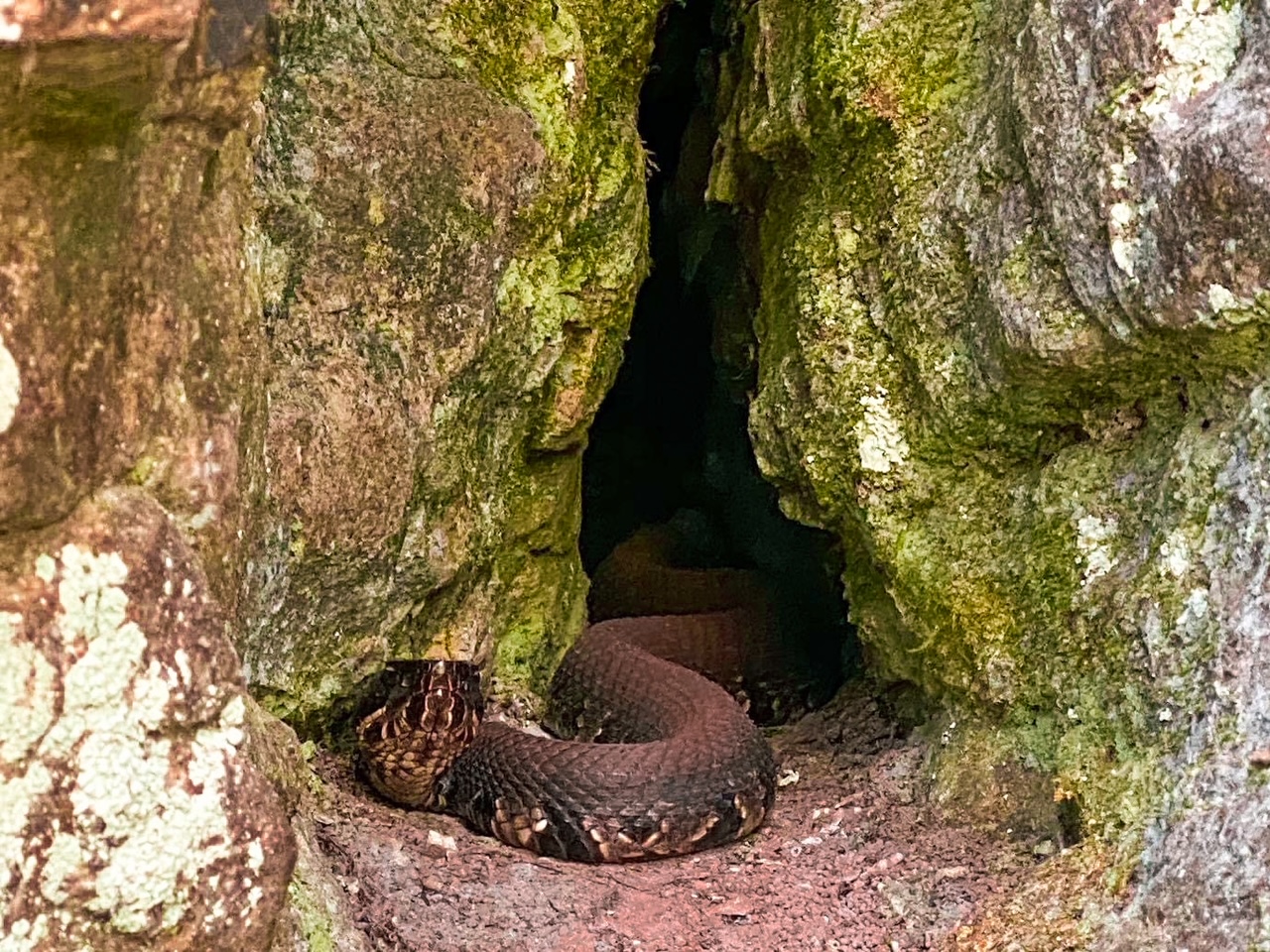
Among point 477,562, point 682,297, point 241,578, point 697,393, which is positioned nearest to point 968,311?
point 477,562

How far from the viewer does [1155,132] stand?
148 centimetres

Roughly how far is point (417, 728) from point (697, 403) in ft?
7.42

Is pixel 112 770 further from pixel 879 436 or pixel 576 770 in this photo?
pixel 879 436

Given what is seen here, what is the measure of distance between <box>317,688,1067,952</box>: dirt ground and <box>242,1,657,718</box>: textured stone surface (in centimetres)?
30

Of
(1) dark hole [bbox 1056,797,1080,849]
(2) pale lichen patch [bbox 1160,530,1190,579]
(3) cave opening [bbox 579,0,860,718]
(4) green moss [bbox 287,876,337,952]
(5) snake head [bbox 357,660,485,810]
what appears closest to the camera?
(4) green moss [bbox 287,876,337,952]

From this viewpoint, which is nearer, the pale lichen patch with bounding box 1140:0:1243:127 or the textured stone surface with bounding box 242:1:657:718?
the pale lichen patch with bounding box 1140:0:1243:127

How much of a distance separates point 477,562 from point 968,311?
0.98m

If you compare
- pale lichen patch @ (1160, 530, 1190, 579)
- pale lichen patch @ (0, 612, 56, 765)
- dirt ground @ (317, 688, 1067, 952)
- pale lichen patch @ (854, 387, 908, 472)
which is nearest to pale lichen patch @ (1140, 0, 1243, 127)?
pale lichen patch @ (1160, 530, 1190, 579)

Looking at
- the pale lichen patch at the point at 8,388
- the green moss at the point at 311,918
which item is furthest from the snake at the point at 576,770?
the pale lichen patch at the point at 8,388

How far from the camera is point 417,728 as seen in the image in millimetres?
2168

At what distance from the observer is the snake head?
7.08ft

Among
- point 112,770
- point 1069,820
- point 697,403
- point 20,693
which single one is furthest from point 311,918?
point 697,403

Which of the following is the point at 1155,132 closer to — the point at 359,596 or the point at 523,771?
the point at 359,596

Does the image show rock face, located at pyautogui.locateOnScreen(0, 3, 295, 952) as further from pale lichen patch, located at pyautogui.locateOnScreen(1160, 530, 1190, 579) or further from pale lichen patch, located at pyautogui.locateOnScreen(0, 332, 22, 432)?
pale lichen patch, located at pyautogui.locateOnScreen(1160, 530, 1190, 579)
